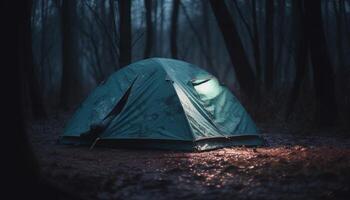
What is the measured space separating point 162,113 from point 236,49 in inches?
236

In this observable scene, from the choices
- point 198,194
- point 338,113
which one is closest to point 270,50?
point 338,113

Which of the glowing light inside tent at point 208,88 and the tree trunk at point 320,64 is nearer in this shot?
the glowing light inside tent at point 208,88

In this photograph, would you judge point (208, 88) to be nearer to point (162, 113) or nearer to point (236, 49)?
point (162, 113)

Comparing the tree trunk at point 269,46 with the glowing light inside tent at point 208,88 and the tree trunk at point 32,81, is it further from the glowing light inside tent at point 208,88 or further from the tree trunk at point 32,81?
the glowing light inside tent at point 208,88

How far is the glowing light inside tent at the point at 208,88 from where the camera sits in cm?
922

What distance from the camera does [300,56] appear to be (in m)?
11.9

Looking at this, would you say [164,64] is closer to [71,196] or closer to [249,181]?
[249,181]

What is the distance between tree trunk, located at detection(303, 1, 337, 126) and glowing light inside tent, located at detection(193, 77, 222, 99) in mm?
2576

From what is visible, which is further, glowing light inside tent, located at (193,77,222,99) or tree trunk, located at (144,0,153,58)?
tree trunk, located at (144,0,153,58)

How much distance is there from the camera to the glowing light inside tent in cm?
922

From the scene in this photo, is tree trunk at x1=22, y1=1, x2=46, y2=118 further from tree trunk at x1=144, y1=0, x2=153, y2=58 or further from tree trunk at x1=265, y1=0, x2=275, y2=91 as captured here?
tree trunk at x1=265, y1=0, x2=275, y2=91

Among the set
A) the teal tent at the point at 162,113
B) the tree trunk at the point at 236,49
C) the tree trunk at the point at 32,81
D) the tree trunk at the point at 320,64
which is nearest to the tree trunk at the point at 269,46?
the tree trunk at the point at 236,49

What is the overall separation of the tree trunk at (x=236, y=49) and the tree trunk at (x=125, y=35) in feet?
10.1

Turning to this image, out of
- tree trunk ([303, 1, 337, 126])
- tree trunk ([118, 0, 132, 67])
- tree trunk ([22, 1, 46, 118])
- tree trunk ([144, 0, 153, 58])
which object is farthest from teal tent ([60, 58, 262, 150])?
tree trunk ([144, 0, 153, 58])
